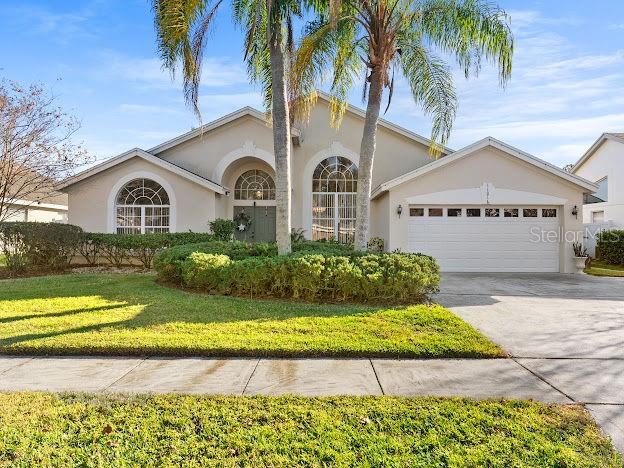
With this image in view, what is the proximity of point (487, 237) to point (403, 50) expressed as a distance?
7.60m

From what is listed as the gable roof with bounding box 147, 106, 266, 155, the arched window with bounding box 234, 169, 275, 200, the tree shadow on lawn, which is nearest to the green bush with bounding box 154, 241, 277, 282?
the tree shadow on lawn

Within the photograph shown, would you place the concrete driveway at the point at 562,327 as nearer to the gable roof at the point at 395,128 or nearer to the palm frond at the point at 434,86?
the palm frond at the point at 434,86

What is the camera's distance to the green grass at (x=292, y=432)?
302 cm

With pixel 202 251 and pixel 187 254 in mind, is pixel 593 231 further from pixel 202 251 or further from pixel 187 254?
pixel 187 254

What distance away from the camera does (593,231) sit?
20.7 metres

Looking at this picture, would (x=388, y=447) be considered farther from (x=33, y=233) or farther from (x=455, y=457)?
(x=33, y=233)

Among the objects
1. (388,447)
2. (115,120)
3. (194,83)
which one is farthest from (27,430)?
(115,120)

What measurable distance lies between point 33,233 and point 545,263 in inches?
692

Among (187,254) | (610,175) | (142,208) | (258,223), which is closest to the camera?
(187,254)

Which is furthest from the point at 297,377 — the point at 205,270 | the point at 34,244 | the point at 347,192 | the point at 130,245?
the point at 347,192

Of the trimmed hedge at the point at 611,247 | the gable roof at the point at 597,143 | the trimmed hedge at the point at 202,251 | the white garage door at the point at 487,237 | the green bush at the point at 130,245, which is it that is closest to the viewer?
the trimmed hedge at the point at 202,251

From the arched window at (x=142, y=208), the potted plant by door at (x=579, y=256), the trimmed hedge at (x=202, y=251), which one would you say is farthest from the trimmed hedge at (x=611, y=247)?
the arched window at (x=142, y=208)

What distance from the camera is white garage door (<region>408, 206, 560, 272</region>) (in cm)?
1484

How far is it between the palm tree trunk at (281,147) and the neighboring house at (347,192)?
592 centimetres
